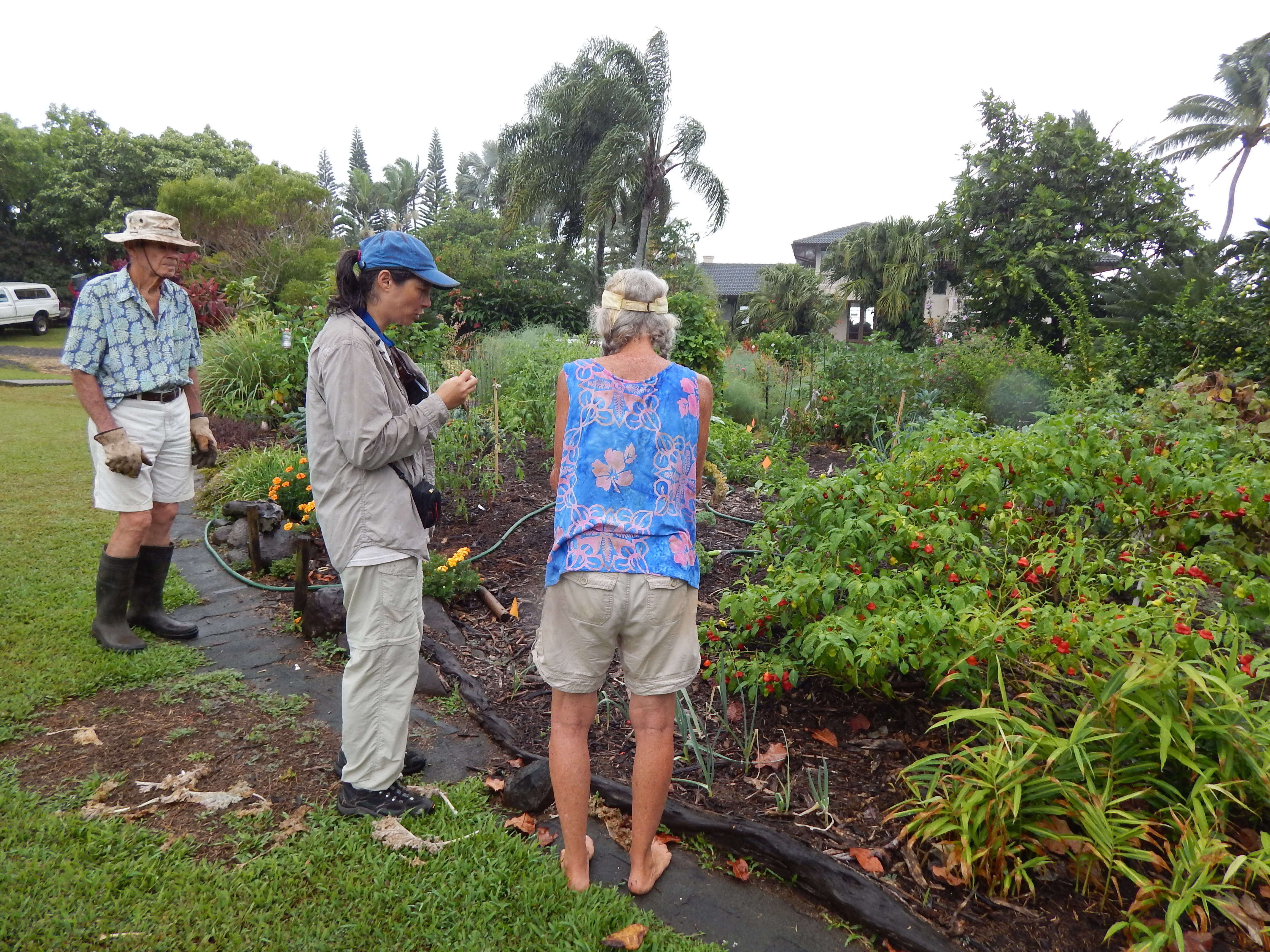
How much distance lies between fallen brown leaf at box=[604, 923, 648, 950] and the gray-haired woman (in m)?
0.24

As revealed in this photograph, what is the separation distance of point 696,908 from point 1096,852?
1.07 meters

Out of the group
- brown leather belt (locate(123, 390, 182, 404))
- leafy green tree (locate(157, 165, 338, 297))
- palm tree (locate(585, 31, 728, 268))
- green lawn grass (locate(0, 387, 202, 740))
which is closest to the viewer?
green lawn grass (locate(0, 387, 202, 740))

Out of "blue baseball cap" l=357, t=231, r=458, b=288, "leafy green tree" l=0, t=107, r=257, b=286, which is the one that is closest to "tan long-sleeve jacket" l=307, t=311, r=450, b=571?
"blue baseball cap" l=357, t=231, r=458, b=288

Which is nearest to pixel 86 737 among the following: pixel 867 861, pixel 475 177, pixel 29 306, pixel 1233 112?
pixel 867 861

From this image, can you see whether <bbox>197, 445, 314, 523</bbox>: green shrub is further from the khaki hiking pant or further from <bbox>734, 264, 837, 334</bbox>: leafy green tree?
<bbox>734, 264, 837, 334</bbox>: leafy green tree

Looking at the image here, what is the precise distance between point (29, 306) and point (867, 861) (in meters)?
30.4

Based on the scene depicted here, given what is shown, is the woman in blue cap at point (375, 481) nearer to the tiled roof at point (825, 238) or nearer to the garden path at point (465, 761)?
the garden path at point (465, 761)

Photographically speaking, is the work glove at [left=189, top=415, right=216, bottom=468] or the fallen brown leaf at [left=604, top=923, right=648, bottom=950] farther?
the work glove at [left=189, top=415, right=216, bottom=468]

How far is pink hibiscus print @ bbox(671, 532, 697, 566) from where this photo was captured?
6.17 ft

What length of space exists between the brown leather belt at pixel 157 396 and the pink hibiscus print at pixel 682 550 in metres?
2.73

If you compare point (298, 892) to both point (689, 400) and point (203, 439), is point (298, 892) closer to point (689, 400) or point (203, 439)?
point (689, 400)

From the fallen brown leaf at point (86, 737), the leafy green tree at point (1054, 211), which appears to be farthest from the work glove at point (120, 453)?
the leafy green tree at point (1054, 211)

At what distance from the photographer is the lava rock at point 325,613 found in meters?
3.56

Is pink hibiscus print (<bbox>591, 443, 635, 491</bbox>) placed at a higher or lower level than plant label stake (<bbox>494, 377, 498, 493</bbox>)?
higher
